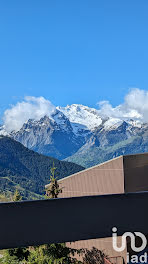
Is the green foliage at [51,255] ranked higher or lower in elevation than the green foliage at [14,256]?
higher

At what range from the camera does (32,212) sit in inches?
39.7

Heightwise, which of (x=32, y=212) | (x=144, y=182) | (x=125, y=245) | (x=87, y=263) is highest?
(x=144, y=182)

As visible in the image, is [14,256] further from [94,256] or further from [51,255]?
[51,255]

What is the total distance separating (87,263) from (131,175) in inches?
160

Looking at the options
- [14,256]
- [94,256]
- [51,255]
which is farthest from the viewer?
[14,256]

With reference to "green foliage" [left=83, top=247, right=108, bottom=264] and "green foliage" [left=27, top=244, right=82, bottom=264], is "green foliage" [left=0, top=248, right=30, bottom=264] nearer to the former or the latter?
"green foliage" [left=83, top=247, right=108, bottom=264]

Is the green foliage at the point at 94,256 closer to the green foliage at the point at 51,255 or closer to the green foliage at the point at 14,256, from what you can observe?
the green foliage at the point at 51,255

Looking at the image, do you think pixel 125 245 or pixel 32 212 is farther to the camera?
pixel 125 245

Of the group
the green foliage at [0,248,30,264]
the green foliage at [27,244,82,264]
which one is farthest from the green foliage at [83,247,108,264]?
the green foliage at [0,248,30,264]

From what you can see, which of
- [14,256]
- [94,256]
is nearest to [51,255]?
[94,256]

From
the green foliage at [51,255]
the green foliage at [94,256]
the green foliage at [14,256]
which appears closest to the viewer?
the green foliage at [51,255]

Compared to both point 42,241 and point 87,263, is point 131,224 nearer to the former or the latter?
point 42,241

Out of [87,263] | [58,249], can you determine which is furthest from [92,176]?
[58,249]

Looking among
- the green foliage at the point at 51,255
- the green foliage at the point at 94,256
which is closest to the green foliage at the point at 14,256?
the green foliage at the point at 94,256
